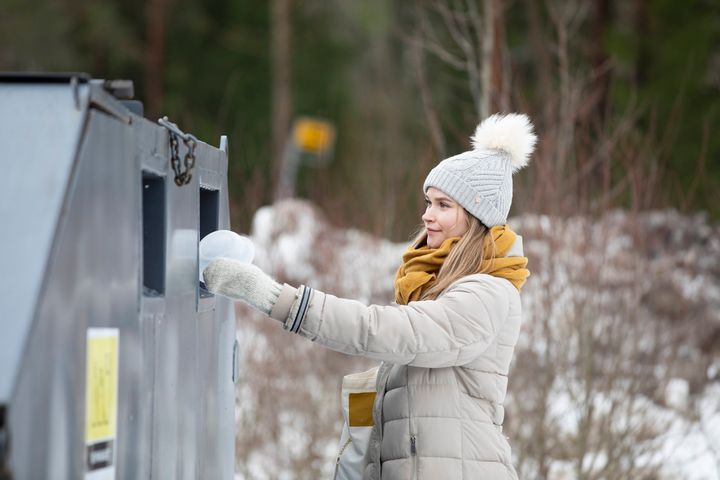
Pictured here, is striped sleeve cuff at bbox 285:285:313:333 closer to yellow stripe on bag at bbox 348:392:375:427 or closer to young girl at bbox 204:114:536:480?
young girl at bbox 204:114:536:480

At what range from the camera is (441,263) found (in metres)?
3.56

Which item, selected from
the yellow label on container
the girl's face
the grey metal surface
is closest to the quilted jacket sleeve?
the girl's face

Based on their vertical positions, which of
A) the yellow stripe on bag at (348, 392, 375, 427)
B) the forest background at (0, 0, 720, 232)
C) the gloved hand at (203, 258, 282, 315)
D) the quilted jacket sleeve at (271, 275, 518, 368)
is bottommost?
the yellow stripe on bag at (348, 392, 375, 427)

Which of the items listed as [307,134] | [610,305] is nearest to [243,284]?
[610,305]

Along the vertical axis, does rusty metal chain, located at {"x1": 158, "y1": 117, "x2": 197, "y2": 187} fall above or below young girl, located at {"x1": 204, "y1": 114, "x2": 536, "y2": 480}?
above

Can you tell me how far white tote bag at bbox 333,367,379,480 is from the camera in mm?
3611

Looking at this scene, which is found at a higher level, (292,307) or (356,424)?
(292,307)

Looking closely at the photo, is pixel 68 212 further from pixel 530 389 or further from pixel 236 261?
pixel 530 389

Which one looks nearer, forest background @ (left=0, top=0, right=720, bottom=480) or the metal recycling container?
the metal recycling container

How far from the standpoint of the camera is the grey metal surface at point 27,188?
6.90 feet

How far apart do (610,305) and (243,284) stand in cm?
474

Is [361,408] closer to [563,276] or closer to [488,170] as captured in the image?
[488,170]

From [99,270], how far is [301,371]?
5.81 meters

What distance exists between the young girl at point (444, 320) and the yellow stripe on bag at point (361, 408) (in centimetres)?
6
